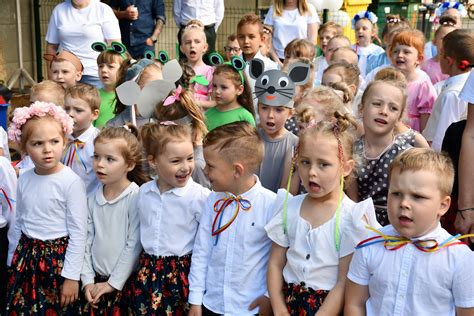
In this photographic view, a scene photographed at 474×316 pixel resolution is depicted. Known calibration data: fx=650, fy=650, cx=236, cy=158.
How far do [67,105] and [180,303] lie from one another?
6.11 feet

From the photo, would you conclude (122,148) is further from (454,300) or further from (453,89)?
(453,89)

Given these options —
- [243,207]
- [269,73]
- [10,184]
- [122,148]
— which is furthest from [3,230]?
[269,73]

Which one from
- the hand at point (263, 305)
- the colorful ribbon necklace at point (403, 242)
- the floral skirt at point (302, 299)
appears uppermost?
the colorful ribbon necklace at point (403, 242)

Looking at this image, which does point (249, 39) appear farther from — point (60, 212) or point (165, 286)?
point (165, 286)

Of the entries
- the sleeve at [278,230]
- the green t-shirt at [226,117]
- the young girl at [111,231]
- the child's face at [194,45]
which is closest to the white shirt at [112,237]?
the young girl at [111,231]

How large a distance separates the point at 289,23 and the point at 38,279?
554 centimetres

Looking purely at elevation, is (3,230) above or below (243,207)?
below

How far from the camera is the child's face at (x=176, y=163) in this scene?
3.51 m

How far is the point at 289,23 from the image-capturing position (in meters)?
8.38

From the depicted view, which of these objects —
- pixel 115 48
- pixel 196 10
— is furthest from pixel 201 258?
pixel 196 10

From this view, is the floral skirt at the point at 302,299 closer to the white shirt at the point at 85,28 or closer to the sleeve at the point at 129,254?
the sleeve at the point at 129,254

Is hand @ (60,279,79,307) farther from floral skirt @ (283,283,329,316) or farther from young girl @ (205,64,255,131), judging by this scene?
young girl @ (205,64,255,131)

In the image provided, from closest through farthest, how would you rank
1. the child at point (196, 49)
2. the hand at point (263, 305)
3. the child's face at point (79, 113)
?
A: the hand at point (263, 305) < the child's face at point (79, 113) < the child at point (196, 49)

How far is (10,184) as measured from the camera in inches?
159
